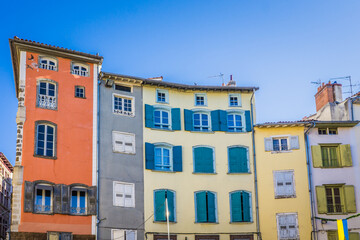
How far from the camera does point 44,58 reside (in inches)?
1426

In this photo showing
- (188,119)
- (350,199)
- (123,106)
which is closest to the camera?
(123,106)

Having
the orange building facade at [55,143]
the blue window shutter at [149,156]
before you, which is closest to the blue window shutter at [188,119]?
the blue window shutter at [149,156]

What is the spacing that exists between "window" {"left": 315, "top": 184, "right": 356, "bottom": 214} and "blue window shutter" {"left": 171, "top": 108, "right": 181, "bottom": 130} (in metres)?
10.4

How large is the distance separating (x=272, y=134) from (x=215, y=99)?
4.74m

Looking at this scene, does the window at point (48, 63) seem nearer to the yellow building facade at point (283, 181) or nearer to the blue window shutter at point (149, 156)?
the blue window shutter at point (149, 156)

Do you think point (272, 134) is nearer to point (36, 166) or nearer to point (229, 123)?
point (229, 123)

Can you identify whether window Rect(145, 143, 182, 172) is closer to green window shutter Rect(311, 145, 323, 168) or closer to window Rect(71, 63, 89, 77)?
window Rect(71, 63, 89, 77)

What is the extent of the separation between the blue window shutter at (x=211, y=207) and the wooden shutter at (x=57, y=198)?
1023cm

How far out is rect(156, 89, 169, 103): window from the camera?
39969mm

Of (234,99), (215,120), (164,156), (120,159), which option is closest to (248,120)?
(234,99)

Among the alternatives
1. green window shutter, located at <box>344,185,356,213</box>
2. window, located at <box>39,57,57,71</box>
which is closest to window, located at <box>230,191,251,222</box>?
green window shutter, located at <box>344,185,356,213</box>

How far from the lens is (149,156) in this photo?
37906 millimetres

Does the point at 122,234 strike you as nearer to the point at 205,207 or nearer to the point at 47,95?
the point at 205,207

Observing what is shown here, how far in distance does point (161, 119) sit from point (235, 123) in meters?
5.47
